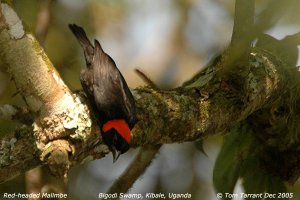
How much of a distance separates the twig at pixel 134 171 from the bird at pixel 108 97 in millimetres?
136

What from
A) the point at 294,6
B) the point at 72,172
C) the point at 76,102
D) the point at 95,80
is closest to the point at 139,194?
the point at 72,172

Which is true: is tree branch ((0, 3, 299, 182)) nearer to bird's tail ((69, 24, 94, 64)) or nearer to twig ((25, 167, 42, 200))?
twig ((25, 167, 42, 200))

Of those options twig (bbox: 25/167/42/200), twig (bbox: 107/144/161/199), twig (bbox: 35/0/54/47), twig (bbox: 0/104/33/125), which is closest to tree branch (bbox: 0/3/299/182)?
twig (bbox: 0/104/33/125)

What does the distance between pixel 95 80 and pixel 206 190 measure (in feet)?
4.81

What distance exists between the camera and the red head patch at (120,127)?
96.7 inches

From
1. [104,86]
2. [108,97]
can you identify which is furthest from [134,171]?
[104,86]

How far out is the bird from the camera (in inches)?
99.1

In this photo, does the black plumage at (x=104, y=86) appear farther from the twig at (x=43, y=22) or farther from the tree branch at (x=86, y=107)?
the twig at (x=43, y=22)

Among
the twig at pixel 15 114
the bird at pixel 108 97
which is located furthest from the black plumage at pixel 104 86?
the twig at pixel 15 114

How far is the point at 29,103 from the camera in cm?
197

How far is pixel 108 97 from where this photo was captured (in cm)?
312

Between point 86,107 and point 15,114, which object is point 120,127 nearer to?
point 86,107

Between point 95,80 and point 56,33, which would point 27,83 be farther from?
point 56,33

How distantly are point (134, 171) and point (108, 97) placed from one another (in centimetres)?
62
